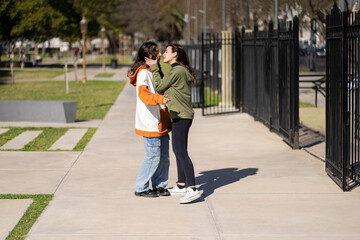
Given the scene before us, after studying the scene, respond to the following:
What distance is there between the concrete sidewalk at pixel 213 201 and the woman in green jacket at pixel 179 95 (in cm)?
39

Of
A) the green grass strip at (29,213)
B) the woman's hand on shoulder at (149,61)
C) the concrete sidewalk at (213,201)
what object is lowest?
the concrete sidewalk at (213,201)

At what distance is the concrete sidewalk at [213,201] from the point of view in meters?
6.69

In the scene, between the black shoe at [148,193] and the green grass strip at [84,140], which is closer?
the black shoe at [148,193]

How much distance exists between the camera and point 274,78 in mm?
14664

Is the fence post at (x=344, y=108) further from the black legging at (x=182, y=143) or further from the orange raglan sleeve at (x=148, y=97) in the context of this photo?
the orange raglan sleeve at (x=148, y=97)

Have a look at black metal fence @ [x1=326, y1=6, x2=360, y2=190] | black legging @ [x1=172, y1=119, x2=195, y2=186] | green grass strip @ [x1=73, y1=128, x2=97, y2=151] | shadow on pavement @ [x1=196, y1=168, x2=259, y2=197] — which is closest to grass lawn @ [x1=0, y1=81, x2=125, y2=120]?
green grass strip @ [x1=73, y1=128, x2=97, y2=151]

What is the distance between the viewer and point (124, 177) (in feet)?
31.3

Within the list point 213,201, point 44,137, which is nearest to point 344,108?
point 213,201

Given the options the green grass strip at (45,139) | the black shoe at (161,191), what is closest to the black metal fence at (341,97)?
the black shoe at (161,191)

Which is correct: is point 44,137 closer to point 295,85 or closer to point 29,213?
point 295,85

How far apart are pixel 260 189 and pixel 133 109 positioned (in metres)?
12.2

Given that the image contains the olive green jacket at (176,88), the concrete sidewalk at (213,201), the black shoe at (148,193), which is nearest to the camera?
the concrete sidewalk at (213,201)

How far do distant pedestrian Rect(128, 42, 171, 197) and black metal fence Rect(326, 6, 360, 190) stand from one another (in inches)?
88.5

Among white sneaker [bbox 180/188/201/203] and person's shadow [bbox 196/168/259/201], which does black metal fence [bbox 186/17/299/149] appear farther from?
white sneaker [bbox 180/188/201/203]
